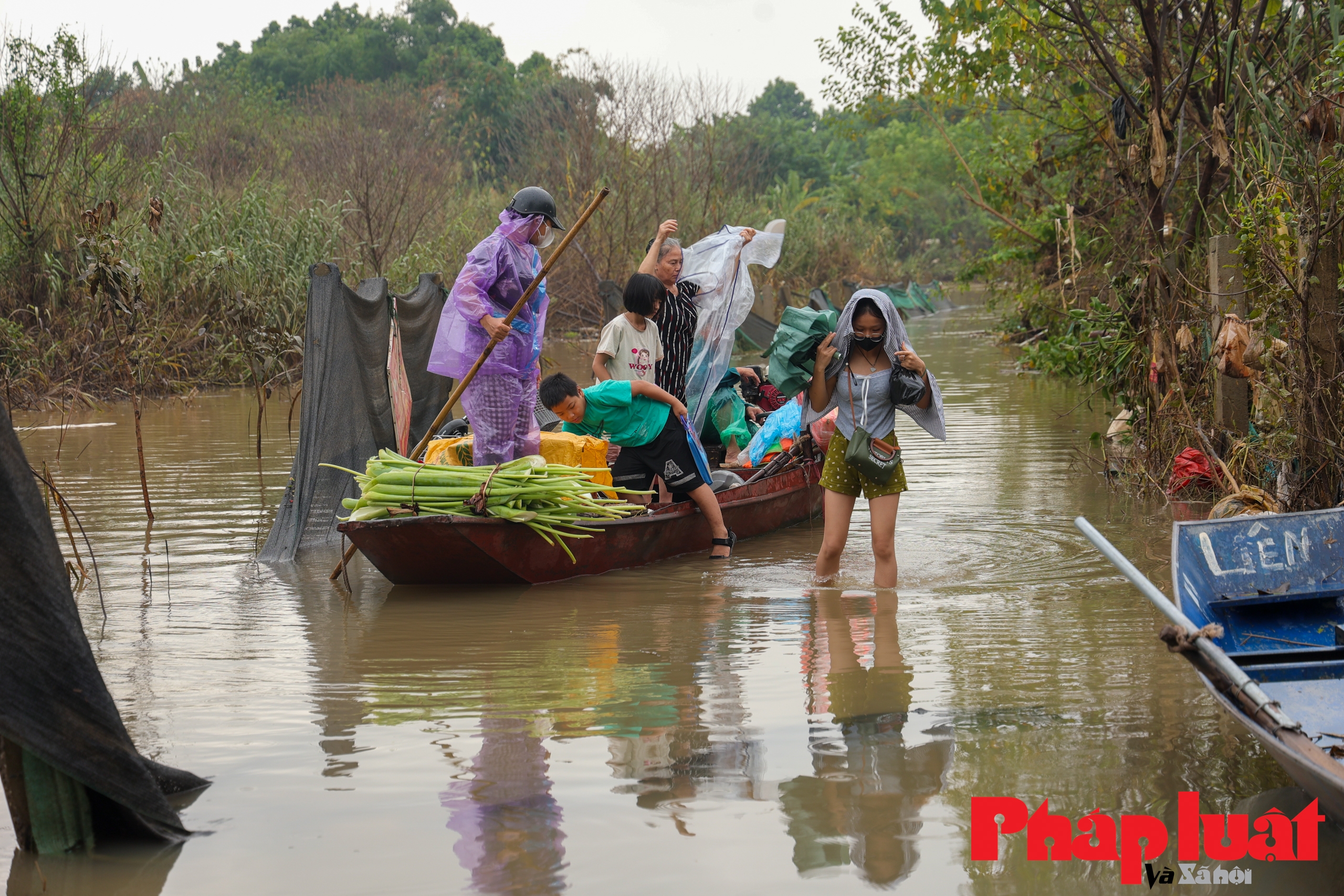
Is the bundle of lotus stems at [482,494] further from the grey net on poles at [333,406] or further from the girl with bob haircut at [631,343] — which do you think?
the grey net on poles at [333,406]

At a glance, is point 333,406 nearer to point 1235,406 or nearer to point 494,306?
point 494,306

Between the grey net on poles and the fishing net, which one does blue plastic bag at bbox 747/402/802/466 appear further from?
the fishing net

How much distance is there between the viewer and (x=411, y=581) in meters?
6.55

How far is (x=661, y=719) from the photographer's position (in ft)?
14.8

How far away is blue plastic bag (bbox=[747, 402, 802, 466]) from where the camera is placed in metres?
8.59

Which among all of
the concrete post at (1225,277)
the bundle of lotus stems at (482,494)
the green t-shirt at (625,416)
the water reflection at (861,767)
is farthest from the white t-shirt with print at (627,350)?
the concrete post at (1225,277)

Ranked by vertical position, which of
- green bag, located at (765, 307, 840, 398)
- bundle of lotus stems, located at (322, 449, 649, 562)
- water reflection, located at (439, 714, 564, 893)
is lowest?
water reflection, located at (439, 714, 564, 893)

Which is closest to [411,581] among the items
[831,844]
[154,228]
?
[154,228]

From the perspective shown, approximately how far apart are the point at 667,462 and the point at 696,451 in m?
0.20

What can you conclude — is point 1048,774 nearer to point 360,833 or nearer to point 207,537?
point 360,833

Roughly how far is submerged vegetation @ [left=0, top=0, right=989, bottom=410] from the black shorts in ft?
10.3

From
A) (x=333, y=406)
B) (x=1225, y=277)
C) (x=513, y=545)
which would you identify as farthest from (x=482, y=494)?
(x=1225, y=277)

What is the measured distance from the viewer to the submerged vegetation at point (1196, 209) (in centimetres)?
614

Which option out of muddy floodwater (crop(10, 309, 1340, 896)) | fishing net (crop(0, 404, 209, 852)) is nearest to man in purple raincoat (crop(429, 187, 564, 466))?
muddy floodwater (crop(10, 309, 1340, 896))
